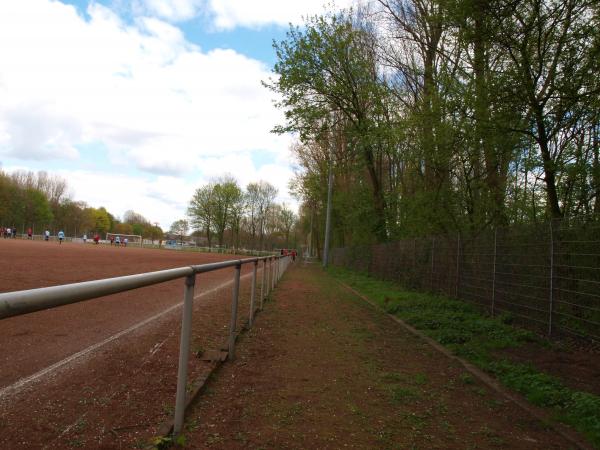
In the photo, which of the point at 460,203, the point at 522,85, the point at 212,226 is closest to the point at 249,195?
the point at 212,226

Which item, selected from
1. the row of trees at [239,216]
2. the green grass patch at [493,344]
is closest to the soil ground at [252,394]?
the green grass patch at [493,344]

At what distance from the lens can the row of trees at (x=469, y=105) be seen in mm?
8906

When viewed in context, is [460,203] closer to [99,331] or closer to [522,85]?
[522,85]

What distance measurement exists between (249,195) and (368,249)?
6207cm

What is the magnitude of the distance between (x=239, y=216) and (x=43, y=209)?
35.3 metres

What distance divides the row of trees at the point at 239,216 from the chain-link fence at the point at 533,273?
72.7 m

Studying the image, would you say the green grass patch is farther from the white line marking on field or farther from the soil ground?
the white line marking on field

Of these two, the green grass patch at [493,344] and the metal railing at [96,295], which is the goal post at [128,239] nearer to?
the green grass patch at [493,344]

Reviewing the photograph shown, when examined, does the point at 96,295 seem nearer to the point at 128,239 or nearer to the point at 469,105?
the point at 469,105

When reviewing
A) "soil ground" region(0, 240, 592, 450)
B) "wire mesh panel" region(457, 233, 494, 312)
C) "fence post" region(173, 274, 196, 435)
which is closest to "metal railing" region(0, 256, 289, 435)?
"fence post" region(173, 274, 196, 435)

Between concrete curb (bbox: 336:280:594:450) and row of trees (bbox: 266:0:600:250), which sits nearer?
concrete curb (bbox: 336:280:594:450)

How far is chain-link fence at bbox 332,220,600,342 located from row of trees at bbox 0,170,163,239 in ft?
276

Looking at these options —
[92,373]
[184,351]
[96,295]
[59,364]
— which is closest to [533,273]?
[184,351]

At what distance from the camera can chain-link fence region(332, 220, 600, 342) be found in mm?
6977
